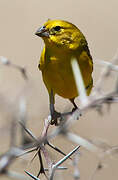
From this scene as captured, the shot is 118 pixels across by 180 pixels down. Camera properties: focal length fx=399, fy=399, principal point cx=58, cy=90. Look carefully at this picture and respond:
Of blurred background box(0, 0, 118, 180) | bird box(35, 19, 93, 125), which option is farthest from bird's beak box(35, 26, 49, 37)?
blurred background box(0, 0, 118, 180)

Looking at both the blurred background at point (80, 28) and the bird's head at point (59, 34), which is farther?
the blurred background at point (80, 28)

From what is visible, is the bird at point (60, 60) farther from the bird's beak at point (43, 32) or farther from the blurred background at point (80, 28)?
the blurred background at point (80, 28)

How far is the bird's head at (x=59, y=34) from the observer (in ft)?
7.98

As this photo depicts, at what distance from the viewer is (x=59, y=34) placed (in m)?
2.50

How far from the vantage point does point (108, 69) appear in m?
0.67

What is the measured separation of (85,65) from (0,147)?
5.75ft

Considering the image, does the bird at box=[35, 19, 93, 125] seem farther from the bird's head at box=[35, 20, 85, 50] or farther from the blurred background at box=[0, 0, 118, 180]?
the blurred background at box=[0, 0, 118, 180]

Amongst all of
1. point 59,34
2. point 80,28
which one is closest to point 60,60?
point 59,34

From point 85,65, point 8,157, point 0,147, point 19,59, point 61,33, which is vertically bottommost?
point 19,59

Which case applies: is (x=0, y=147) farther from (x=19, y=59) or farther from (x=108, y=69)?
(x=19, y=59)

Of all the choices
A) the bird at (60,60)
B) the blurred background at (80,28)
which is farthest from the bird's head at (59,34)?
the blurred background at (80,28)

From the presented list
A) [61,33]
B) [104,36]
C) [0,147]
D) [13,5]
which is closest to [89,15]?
[104,36]

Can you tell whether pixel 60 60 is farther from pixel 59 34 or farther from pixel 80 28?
pixel 80 28

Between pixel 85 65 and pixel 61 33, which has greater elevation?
pixel 61 33
